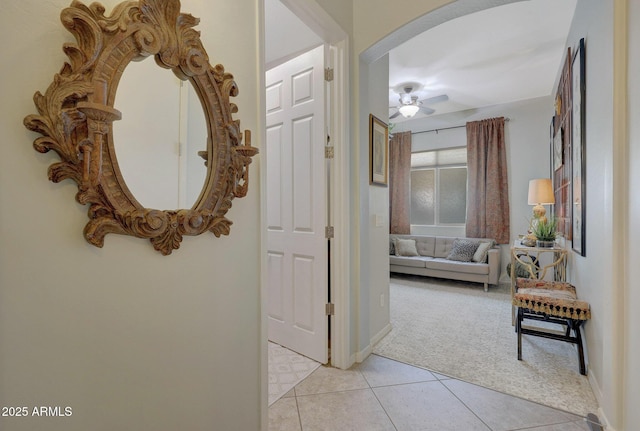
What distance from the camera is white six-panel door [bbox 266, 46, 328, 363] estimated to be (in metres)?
2.32

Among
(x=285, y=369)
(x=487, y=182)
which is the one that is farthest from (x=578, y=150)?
(x=487, y=182)

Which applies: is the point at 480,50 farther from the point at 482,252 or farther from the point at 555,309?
the point at 482,252

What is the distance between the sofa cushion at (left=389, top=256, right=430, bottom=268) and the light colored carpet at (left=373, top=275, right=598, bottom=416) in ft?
3.35

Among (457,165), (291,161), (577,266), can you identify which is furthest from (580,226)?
(457,165)

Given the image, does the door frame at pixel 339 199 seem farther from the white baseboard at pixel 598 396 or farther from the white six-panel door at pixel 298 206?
the white baseboard at pixel 598 396

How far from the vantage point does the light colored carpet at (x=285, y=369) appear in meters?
2.04

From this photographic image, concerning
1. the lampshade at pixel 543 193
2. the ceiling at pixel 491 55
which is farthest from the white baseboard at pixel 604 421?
the ceiling at pixel 491 55

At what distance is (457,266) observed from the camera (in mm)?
4730

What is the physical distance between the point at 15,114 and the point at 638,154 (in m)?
2.20

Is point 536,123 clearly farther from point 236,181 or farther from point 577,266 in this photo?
point 236,181

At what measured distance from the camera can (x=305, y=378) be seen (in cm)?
216

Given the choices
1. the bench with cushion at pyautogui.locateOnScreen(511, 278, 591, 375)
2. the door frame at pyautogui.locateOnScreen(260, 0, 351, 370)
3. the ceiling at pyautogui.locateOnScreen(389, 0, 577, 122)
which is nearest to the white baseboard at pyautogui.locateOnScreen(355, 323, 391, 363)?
the door frame at pyautogui.locateOnScreen(260, 0, 351, 370)

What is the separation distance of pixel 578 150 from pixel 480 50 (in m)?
1.66

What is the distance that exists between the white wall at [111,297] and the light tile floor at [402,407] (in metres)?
0.48
